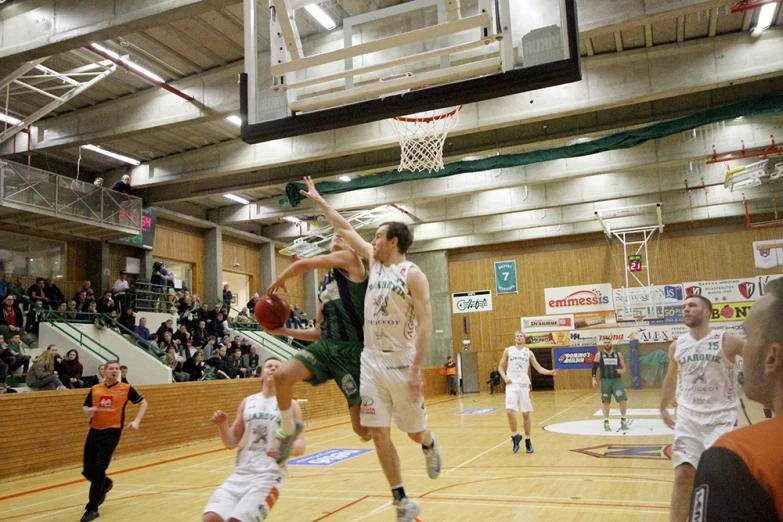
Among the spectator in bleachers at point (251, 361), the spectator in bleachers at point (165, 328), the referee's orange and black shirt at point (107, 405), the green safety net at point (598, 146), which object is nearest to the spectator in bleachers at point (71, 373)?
the spectator in bleachers at point (165, 328)

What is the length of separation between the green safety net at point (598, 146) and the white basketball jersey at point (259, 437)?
10173 millimetres

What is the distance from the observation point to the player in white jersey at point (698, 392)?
4742 mm

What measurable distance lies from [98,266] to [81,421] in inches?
384

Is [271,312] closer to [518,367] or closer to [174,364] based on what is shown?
[518,367]

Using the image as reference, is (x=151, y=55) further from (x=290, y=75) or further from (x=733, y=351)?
(x=733, y=351)

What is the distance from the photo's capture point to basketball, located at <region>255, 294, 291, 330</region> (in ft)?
16.1

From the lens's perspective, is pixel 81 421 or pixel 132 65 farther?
pixel 132 65

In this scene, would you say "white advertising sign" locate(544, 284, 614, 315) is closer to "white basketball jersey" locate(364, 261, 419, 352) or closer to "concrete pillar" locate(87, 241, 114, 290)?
"concrete pillar" locate(87, 241, 114, 290)

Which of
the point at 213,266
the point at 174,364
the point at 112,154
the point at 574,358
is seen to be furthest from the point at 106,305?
the point at 574,358

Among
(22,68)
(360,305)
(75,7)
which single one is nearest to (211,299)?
(22,68)

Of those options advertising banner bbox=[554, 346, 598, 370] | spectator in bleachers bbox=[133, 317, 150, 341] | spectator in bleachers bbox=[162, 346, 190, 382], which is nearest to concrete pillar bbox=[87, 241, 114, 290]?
spectator in bleachers bbox=[133, 317, 150, 341]

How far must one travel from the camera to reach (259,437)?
15.0ft

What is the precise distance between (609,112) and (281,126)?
11716 millimetres

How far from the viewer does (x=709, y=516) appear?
1.18 m
